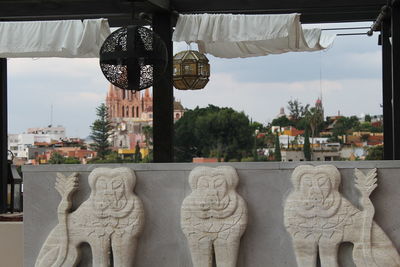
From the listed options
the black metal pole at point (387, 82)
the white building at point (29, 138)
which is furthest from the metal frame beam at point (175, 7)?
the white building at point (29, 138)

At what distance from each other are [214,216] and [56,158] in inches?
348

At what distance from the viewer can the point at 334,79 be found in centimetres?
1664

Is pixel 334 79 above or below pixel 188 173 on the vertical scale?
above

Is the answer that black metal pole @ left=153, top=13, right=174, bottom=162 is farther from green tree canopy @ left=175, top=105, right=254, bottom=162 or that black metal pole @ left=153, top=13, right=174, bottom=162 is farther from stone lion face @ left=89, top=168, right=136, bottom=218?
green tree canopy @ left=175, top=105, right=254, bottom=162

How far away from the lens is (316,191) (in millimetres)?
5523

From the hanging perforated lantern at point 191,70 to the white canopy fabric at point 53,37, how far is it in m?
1.14

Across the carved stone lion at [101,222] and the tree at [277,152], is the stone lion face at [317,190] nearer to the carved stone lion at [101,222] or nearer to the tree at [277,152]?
the carved stone lion at [101,222]

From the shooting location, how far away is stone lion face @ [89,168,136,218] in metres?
5.79

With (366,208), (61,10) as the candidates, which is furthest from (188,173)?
(61,10)

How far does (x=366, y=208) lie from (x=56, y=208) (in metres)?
2.11

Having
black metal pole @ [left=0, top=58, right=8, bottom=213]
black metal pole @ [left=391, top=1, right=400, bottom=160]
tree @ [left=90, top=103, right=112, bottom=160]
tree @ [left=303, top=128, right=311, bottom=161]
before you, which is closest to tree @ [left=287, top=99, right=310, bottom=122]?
tree @ [left=303, top=128, right=311, bottom=161]

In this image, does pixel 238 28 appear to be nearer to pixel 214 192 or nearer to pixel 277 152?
pixel 214 192

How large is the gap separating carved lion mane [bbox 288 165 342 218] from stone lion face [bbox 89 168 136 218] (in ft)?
3.57

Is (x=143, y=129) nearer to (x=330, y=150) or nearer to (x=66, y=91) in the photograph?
(x=66, y=91)
